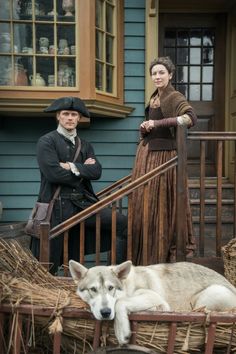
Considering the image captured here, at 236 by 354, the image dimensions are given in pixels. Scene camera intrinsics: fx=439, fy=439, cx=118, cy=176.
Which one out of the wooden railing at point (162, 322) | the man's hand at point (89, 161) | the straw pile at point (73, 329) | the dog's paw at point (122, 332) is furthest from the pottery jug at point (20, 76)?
the dog's paw at point (122, 332)

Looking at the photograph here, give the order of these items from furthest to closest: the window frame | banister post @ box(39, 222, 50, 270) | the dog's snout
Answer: the window frame
banister post @ box(39, 222, 50, 270)
the dog's snout

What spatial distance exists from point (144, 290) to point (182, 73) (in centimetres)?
405

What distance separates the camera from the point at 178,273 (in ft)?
10.4

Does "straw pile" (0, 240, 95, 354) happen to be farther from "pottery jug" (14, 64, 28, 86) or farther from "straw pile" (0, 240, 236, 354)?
"pottery jug" (14, 64, 28, 86)

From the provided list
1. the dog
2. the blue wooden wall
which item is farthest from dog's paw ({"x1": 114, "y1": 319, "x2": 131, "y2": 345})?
the blue wooden wall

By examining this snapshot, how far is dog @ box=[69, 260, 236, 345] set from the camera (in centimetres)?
254

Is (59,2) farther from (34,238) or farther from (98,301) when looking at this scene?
(98,301)

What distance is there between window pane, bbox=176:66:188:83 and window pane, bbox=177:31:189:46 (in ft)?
1.08

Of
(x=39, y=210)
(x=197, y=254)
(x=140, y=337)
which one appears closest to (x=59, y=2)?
(x=39, y=210)

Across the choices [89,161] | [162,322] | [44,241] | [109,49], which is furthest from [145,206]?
[109,49]

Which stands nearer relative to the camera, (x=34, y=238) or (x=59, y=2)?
(x=34, y=238)

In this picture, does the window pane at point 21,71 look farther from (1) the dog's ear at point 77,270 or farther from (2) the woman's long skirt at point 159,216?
(1) the dog's ear at point 77,270

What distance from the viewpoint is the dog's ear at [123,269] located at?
270 cm

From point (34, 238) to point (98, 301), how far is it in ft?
5.17
